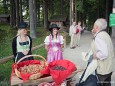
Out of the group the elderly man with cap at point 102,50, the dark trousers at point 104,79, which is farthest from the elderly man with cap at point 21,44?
the dark trousers at point 104,79

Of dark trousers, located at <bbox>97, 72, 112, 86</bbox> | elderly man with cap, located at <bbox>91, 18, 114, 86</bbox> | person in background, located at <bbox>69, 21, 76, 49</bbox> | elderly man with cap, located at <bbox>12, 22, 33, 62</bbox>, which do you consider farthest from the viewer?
person in background, located at <bbox>69, 21, 76, 49</bbox>

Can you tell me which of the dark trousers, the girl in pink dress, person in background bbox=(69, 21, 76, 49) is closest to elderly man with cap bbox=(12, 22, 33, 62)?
the girl in pink dress

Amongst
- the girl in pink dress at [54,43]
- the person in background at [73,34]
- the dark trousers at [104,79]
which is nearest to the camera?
the dark trousers at [104,79]

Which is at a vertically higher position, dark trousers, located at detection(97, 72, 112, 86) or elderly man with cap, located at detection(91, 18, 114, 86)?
elderly man with cap, located at detection(91, 18, 114, 86)

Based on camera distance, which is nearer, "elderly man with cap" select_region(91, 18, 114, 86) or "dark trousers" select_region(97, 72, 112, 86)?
"elderly man with cap" select_region(91, 18, 114, 86)

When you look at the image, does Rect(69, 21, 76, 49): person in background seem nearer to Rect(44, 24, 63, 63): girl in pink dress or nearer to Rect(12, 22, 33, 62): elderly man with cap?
Rect(44, 24, 63, 63): girl in pink dress

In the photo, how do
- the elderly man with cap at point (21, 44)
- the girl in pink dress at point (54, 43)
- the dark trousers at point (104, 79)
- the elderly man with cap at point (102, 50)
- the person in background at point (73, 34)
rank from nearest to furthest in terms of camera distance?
the elderly man with cap at point (102, 50)
the dark trousers at point (104, 79)
the elderly man with cap at point (21, 44)
the girl in pink dress at point (54, 43)
the person in background at point (73, 34)

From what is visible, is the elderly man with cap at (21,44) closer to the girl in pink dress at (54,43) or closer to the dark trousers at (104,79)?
the girl in pink dress at (54,43)

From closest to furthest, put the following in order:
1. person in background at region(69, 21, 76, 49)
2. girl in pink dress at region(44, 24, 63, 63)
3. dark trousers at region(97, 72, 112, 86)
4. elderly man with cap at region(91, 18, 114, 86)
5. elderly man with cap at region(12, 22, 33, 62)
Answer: elderly man with cap at region(91, 18, 114, 86) → dark trousers at region(97, 72, 112, 86) → elderly man with cap at region(12, 22, 33, 62) → girl in pink dress at region(44, 24, 63, 63) → person in background at region(69, 21, 76, 49)

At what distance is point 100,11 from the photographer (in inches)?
1671

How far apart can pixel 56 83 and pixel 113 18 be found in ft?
23.9

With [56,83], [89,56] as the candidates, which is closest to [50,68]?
[56,83]

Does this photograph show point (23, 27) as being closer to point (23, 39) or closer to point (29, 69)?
point (23, 39)

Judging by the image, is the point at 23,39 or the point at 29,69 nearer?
the point at 29,69
